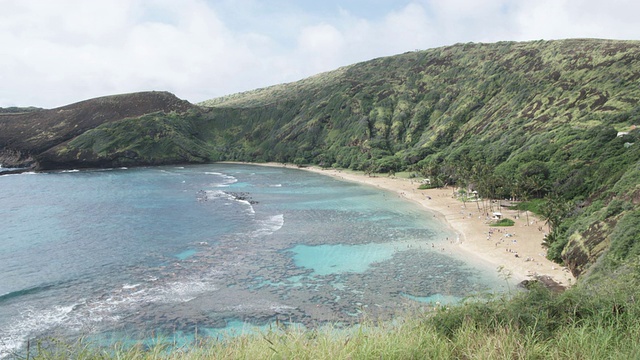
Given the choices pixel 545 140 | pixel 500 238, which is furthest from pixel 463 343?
pixel 545 140

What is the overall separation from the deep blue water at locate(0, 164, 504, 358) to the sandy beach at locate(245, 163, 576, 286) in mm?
3895

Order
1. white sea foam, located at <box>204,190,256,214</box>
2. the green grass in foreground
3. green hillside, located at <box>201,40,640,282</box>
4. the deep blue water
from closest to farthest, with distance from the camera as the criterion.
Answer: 1. the green grass in foreground
2. the deep blue water
3. green hillside, located at <box>201,40,640,282</box>
4. white sea foam, located at <box>204,190,256,214</box>

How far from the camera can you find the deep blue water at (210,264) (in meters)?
39.5

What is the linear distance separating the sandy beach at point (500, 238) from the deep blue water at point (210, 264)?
3895 millimetres

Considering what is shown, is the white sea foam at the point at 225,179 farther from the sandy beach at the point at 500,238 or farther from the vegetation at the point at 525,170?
the sandy beach at the point at 500,238

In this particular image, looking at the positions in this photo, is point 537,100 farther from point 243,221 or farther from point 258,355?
point 258,355

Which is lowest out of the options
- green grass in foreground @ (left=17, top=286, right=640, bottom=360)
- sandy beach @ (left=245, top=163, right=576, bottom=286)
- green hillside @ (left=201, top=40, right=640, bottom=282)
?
sandy beach @ (left=245, top=163, right=576, bottom=286)

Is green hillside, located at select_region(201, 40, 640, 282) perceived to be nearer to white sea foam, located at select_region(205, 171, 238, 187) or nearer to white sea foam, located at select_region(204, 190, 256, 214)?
white sea foam, located at select_region(205, 171, 238, 187)

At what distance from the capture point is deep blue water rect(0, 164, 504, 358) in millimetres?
39500

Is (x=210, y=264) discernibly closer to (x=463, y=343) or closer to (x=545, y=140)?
(x=463, y=343)

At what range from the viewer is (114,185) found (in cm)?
13175

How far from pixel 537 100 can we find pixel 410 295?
12299 centimetres

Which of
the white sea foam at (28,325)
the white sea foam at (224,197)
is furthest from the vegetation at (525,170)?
the white sea foam at (224,197)

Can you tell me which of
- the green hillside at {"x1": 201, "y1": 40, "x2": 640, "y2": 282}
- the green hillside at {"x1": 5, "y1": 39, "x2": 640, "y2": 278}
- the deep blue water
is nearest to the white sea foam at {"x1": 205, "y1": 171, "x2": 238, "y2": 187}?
the deep blue water
